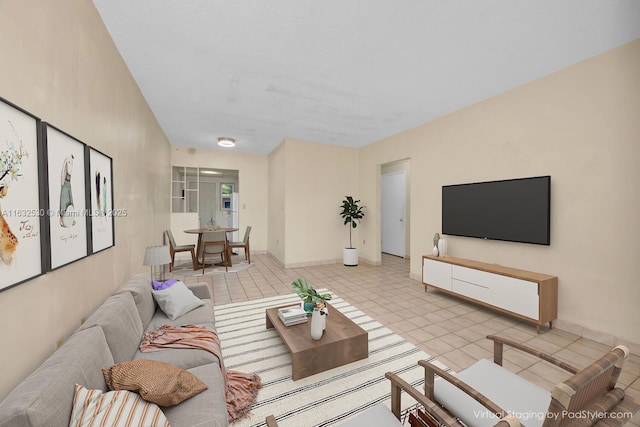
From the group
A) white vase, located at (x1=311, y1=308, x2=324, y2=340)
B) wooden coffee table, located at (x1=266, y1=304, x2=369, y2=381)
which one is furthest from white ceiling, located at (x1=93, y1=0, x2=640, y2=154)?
wooden coffee table, located at (x1=266, y1=304, x2=369, y2=381)

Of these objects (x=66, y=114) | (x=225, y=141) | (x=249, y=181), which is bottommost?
(x=66, y=114)

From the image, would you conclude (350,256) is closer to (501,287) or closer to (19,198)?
(501,287)

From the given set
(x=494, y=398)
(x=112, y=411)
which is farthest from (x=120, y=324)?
(x=494, y=398)

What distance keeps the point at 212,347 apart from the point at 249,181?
19.3ft

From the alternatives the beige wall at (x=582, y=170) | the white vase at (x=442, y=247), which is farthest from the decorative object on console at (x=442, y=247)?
the beige wall at (x=582, y=170)

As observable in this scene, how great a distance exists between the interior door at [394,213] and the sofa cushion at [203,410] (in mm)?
6397

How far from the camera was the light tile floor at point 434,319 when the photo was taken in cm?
217

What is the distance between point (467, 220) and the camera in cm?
372

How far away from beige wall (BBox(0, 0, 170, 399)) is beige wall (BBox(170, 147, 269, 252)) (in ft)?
13.2

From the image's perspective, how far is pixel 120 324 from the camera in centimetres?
154

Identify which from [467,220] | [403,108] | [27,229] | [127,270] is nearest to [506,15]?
[403,108]

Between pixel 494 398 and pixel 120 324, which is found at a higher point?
pixel 120 324

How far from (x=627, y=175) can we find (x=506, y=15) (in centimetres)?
190

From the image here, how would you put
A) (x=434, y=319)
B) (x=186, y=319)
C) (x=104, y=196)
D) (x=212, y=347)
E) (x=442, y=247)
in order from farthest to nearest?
(x=442, y=247) → (x=434, y=319) → (x=186, y=319) → (x=104, y=196) → (x=212, y=347)
